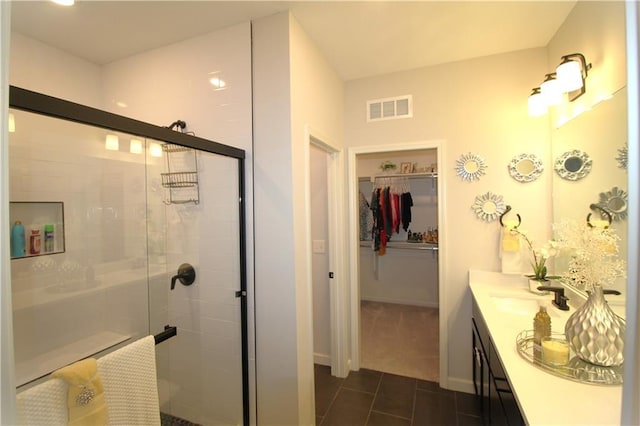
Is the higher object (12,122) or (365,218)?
(12,122)

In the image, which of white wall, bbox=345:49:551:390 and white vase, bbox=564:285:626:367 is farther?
white wall, bbox=345:49:551:390

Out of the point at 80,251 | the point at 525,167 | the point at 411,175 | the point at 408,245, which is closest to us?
the point at 80,251

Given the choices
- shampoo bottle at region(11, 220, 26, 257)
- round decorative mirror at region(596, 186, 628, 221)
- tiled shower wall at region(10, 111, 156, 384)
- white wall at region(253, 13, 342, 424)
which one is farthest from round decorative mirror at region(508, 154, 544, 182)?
shampoo bottle at region(11, 220, 26, 257)

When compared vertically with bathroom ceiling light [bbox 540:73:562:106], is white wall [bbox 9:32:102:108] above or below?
above

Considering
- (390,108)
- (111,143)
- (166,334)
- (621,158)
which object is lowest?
(166,334)

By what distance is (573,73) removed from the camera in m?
1.54

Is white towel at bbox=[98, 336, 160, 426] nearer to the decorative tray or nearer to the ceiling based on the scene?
the decorative tray

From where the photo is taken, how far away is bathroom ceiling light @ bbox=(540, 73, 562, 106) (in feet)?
5.68

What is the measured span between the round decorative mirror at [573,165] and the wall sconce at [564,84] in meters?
0.34

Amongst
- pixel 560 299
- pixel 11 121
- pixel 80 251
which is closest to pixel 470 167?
pixel 560 299

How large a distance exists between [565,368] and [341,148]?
2045mm

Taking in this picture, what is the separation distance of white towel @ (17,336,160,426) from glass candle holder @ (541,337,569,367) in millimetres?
1620

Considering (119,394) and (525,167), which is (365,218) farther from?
(119,394)

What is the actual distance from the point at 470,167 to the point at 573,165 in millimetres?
630
